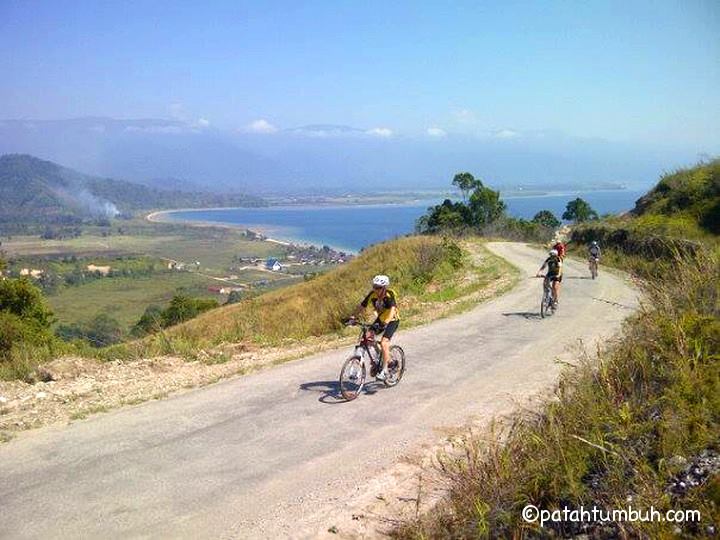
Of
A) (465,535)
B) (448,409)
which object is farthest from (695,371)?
(448,409)

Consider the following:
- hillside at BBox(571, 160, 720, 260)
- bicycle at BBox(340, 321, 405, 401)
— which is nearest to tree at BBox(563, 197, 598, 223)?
hillside at BBox(571, 160, 720, 260)

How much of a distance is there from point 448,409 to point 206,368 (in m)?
4.63

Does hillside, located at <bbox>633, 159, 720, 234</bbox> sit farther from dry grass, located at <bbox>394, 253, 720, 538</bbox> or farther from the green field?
dry grass, located at <bbox>394, 253, 720, 538</bbox>

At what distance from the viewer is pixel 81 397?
8555 mm

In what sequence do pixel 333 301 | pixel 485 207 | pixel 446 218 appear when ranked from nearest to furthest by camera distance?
pixel 333 301
pixel 446 218
pixel 485 207

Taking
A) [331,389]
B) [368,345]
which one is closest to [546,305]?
[368,345]

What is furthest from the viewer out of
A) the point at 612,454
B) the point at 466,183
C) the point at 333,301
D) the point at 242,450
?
the point at 466,183

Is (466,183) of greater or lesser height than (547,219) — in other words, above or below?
above

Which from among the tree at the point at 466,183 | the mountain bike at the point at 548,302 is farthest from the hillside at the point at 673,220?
the tree at the point at 466,183

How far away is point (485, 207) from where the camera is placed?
2229 inches

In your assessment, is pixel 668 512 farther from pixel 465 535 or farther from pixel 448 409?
pixel 448 409

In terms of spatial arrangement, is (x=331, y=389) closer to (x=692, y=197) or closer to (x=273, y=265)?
(x=692, y=197)

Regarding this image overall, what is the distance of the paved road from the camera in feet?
17.4

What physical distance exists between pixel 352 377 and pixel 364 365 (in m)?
0.27
